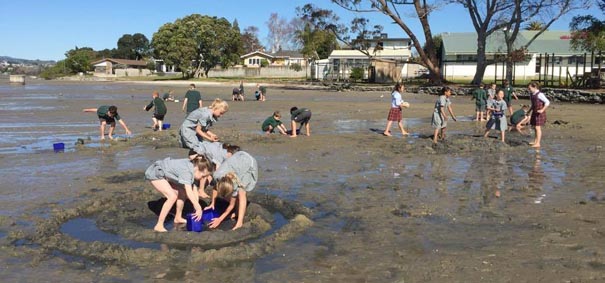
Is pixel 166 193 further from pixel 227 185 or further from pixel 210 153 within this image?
pixel 210 153

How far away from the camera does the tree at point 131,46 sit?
152m

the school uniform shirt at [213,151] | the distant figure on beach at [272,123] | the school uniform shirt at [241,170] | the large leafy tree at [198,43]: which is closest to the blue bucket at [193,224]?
the school uniform shirt at [241,170]

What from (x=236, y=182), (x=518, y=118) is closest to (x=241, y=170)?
(x=236, y=182)

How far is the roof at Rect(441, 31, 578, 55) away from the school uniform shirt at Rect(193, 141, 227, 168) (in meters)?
63.5

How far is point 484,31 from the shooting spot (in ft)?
149

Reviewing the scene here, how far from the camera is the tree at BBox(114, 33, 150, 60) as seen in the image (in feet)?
500

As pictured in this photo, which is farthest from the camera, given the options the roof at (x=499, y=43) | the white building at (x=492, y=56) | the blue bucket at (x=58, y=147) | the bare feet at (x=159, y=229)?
the roof at (x=499, y=43)

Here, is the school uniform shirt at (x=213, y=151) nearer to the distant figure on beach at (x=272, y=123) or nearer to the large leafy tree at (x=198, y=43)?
the distant figure on beach at (x=272, y=123)

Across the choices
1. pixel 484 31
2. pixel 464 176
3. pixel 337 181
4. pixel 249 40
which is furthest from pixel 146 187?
pixel 249 40

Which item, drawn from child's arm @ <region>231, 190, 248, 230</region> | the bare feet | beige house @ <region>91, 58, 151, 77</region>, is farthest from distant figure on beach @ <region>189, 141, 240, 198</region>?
beige house @ <region>91, 58, 151, 77</region>

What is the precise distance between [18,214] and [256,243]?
11.7 ft

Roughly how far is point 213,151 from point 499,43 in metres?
68.9

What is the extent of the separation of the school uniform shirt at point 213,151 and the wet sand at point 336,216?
0.82 meters

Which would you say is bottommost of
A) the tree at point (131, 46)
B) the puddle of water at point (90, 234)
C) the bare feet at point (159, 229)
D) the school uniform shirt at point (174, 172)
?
the puddle of water at point (90, 234)
